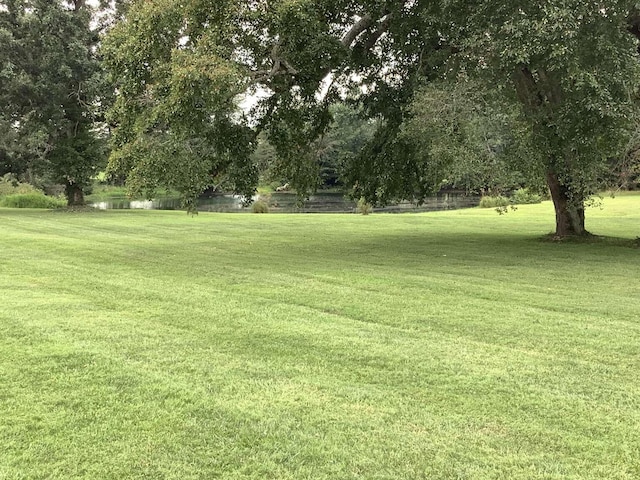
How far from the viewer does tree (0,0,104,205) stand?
96.2ft

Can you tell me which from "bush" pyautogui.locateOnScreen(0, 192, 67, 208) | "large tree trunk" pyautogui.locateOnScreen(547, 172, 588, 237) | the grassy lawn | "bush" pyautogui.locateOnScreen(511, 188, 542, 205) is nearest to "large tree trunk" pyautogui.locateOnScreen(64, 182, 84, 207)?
"bush" pyautogui.locateOnScreen(0, 192, 67, 208)

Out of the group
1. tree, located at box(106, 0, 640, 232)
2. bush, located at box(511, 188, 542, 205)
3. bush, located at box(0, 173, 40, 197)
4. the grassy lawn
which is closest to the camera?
the grassy lawn

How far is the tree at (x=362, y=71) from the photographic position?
1071cm

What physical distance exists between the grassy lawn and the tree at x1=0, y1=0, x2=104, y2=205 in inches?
868

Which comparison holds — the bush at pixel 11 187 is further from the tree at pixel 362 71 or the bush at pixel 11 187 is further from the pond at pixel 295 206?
the tree at pixel 362 71


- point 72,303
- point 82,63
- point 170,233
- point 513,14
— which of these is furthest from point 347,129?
point 72,303

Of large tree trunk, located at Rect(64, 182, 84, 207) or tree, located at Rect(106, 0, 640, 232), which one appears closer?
tree, located at Rect(106, 0, 640, 232)

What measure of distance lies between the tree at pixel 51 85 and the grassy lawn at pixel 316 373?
72.4 ft

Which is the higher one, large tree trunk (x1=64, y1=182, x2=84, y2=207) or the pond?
large tree trunk (x1=64, y1=182, x2=84, y2=207)

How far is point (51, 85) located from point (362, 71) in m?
20.6

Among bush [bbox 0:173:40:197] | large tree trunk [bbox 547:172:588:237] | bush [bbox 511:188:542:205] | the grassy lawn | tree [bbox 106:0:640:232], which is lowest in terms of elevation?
the grassy lawn

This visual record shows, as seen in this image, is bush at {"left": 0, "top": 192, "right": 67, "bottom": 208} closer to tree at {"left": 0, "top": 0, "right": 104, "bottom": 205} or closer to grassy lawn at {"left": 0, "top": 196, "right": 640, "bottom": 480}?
tree at {"left": 0, "top": 0, "right": 104, "bottom": 205}

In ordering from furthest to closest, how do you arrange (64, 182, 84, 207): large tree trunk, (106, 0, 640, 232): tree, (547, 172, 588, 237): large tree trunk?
1. (64, 182, 84, 207): large tree trunk
2. (547, 172, 588, 237): large tree trunk
3. (106, 0, 640, 232): tree

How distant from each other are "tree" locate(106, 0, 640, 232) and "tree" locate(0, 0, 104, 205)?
62.7 ft
